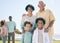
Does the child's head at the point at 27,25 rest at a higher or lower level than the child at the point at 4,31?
higher

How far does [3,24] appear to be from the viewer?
5668 mm

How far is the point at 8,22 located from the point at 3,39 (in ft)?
1.44

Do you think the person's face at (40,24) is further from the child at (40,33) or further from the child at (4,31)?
the child at (4,31)

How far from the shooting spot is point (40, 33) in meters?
3.40

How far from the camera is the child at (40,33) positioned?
3.38m

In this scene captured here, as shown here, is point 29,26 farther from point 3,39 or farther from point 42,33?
point 3,39

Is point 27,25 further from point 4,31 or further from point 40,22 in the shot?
point 4,31

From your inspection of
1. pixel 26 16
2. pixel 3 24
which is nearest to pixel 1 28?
pixel 3 24

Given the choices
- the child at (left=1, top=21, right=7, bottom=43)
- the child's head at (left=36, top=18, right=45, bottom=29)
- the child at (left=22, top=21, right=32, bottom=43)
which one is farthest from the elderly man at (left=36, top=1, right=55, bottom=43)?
the child at (left=1, top=21, right=7, bottom=43)

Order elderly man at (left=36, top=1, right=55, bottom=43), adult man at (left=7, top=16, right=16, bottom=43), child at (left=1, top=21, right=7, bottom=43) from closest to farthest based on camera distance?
1. elderly man at (left=36, top=1, right=55, bottom=43)
2. child at (left=1, top=21, right=7, bottom=43)
3. adult man at (left=7, top=16, right=16, bottom=43)

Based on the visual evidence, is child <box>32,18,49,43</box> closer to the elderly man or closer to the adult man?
the elderly man

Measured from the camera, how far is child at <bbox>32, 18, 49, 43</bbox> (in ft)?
11.1

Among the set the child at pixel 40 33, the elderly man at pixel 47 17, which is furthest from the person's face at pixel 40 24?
the elderly man at pixel 47 17

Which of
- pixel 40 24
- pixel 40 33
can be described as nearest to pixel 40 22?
pixel 40 24
